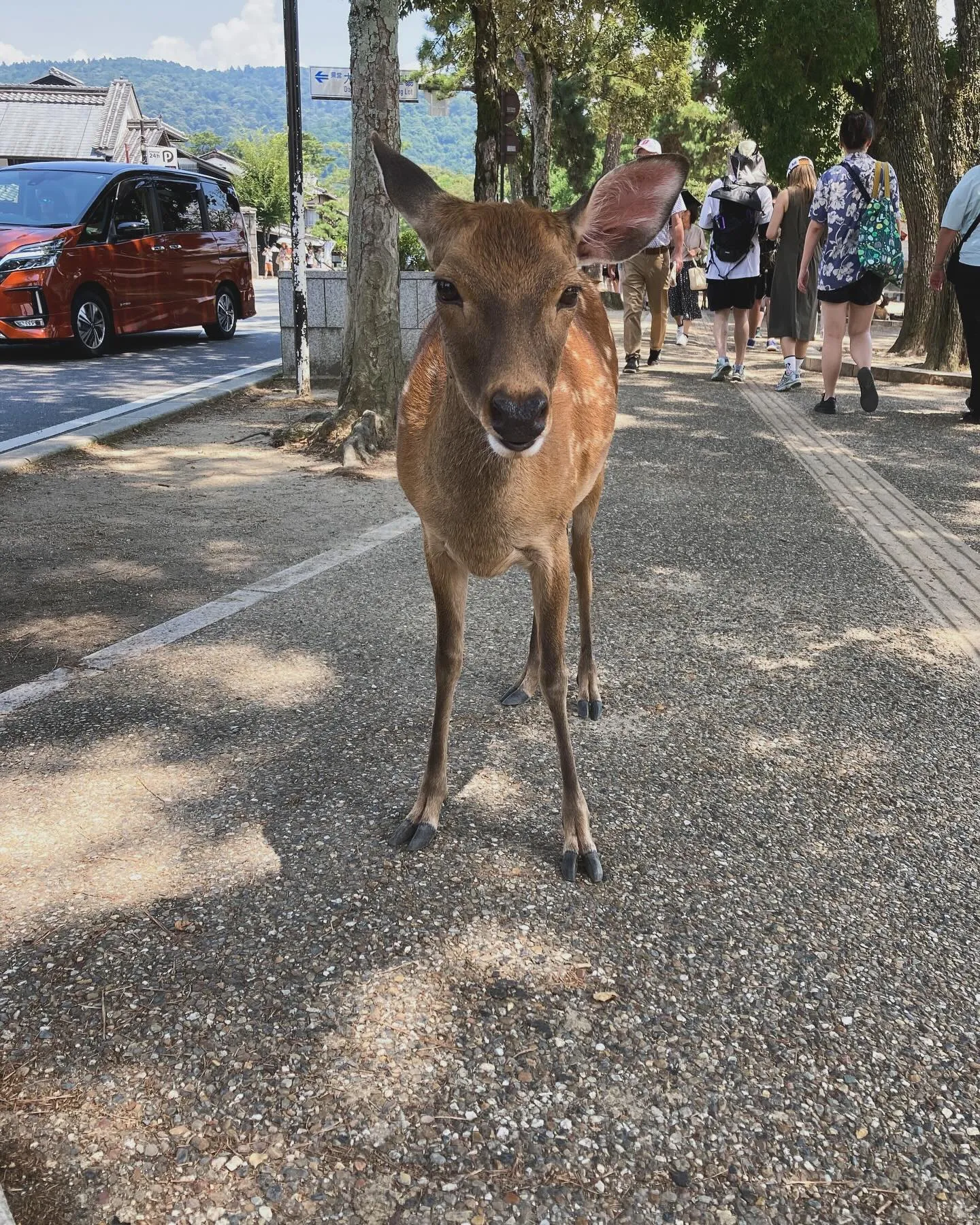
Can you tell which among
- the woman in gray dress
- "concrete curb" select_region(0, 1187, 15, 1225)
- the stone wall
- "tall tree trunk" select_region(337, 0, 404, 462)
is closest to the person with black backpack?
the woman in gray dress

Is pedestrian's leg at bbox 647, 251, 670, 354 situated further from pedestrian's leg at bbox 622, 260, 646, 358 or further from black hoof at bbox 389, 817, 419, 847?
black hoof at bbox 389, 817, 419, 847

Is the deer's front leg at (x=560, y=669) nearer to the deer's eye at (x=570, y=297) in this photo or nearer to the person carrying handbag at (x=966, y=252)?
the deer's eye at (x=570, y=297)

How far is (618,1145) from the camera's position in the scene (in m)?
1.89

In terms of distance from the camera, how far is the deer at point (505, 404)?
2404mm

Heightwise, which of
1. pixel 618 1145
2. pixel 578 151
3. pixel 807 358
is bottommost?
pixel 618 1145

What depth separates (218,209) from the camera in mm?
15383

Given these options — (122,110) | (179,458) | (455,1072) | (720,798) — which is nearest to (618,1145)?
(455,1072)

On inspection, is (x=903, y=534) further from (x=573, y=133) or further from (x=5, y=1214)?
(x=573, y=133)

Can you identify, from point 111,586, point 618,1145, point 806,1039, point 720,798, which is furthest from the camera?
point 111,586

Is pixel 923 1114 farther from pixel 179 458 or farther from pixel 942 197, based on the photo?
pixel 942 197

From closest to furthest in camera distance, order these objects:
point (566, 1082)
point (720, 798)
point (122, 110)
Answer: point (566, 1082) < point (720, 798) < point (122, 110)

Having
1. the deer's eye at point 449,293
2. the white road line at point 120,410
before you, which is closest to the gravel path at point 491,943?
the deer's eye at point 449,293

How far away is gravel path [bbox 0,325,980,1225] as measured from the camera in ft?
6.04

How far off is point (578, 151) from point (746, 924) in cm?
5028
